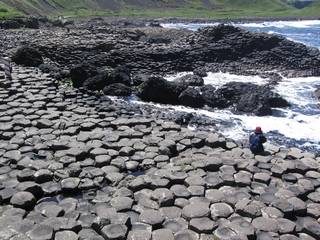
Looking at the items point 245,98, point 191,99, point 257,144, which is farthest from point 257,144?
point 245,98

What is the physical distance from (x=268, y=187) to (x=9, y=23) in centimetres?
4765

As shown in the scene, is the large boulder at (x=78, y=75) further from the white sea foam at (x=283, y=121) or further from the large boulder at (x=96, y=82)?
the white sea foam at (x=283, y=121)

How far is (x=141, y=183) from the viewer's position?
35.9 feet

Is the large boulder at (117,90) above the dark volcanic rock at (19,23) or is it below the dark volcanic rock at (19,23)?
above

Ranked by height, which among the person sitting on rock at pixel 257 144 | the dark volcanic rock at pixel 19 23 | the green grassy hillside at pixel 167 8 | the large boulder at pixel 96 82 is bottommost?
the green grassy hillside at pixel 167 8

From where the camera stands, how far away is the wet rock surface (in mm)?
9062

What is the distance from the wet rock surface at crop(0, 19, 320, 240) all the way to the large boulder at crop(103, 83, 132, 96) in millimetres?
7315

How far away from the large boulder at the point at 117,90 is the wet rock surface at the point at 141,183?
732cm

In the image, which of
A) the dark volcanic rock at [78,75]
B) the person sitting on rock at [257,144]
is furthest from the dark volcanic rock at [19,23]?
the person sitting on rock at [257,144]

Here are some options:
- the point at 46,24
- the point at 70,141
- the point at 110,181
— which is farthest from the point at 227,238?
the point at 46,24

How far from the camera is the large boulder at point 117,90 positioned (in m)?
23.4

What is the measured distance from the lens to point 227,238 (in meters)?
8.66

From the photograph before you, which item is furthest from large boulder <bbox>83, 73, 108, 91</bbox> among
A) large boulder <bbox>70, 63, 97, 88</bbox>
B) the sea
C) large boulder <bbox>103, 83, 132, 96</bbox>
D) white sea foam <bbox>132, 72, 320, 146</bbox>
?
the sea

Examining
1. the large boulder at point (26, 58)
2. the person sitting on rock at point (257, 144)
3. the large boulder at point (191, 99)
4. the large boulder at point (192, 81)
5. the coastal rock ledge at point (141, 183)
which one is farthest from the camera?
the large boulder at point (192, 81)
